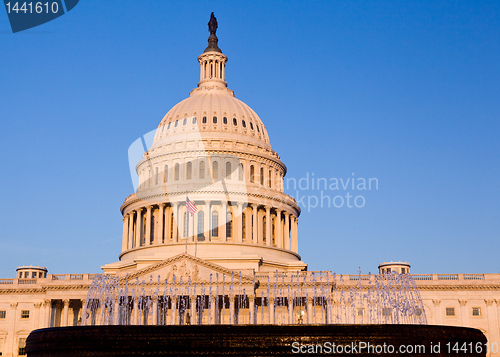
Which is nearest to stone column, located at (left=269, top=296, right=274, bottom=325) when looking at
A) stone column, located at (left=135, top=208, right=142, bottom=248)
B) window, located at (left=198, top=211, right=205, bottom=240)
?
window, located at (left=198, top=211, right=205, bottom=240)

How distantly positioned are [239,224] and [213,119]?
1934cm

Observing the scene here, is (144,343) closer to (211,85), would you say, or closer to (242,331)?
(242,331)

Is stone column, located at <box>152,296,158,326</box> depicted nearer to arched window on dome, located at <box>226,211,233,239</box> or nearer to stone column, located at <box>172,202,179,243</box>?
stone column, located at <box>172,202,179,243</box>

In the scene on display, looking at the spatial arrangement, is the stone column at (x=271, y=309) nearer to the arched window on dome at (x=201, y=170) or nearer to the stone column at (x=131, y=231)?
the arched window on dome at (x=201, y=170)

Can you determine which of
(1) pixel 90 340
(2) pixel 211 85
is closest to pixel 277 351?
(1) pixel 90 340

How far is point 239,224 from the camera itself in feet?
316

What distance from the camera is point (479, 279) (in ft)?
260

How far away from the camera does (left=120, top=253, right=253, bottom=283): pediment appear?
77025 mm

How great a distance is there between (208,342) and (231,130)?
300 ft

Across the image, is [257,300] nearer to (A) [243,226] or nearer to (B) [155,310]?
(B) [155,310]

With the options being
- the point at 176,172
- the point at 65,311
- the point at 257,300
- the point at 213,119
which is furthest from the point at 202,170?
the point at 65,311

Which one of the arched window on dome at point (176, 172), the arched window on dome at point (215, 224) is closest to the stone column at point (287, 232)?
the arched window on dome at point (215, 224)

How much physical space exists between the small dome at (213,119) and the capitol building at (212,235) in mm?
182

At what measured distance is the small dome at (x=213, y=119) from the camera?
105 meters
